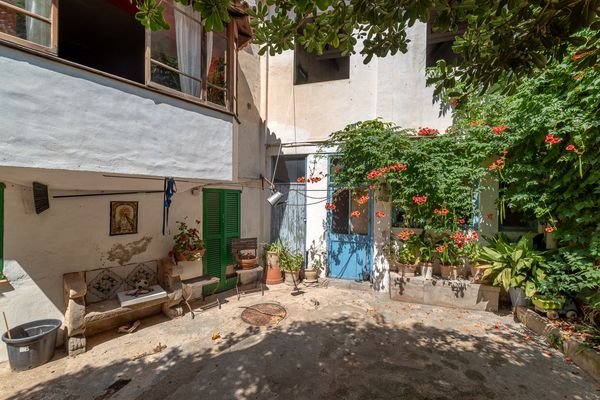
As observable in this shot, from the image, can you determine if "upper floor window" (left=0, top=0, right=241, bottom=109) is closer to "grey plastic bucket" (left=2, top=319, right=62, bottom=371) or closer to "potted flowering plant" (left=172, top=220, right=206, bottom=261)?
"potted flowering plant" (left=172, top=220, right=206, bottom=261)

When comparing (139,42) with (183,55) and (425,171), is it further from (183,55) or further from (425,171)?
(425,171)

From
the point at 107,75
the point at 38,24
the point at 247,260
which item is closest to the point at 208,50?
the point at 107,75

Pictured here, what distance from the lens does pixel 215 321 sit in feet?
16.4

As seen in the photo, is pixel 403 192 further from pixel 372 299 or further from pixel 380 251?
pixel 372 299

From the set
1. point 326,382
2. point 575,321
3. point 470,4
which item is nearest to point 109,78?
point 470,4

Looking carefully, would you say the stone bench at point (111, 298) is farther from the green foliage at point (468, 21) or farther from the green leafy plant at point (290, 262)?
the green foliage at point (468, 21)

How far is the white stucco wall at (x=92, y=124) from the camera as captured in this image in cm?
274

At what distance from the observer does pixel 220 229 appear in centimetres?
655

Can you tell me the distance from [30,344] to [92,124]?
9.84ft

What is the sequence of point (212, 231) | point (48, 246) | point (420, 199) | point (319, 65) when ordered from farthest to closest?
point (319, 65) < point (212, 231) < point (420, 199) < point (48, 246)

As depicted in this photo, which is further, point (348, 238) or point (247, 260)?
point (348, 238)

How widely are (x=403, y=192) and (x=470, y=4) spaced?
14.5 ft

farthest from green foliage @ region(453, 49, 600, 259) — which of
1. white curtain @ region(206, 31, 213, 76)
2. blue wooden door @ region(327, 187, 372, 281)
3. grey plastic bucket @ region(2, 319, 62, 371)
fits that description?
grey plastic bucket @ region(2, 319, 62, 371)

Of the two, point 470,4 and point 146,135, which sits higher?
point 470,4
